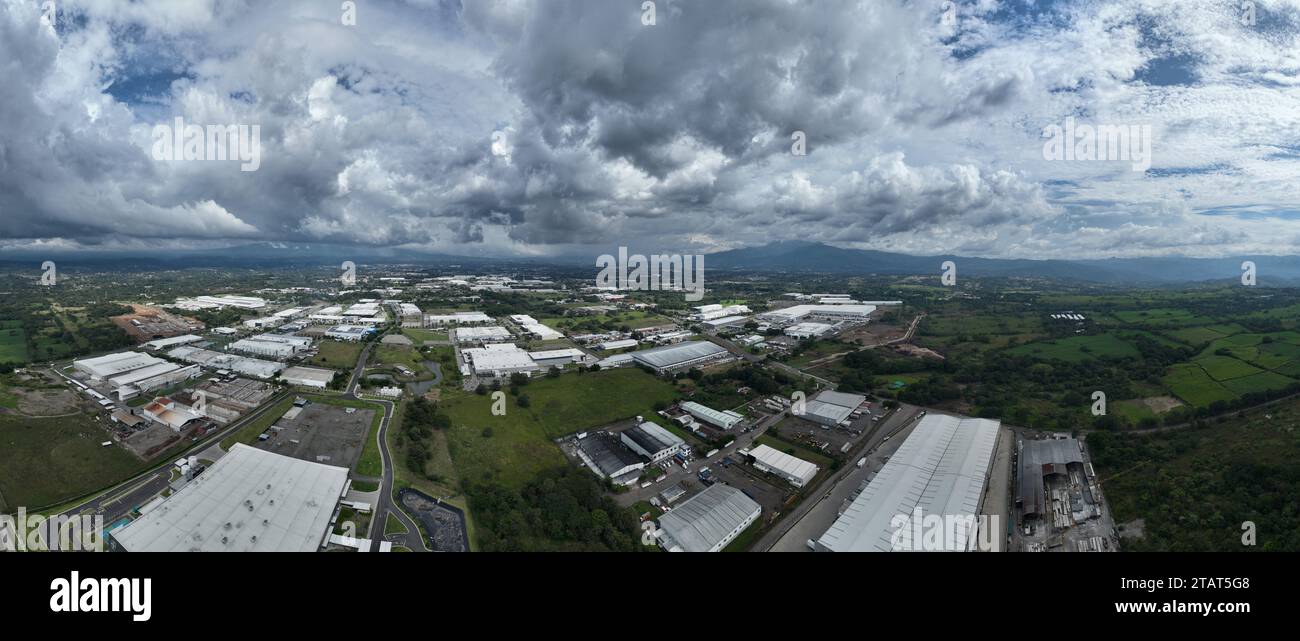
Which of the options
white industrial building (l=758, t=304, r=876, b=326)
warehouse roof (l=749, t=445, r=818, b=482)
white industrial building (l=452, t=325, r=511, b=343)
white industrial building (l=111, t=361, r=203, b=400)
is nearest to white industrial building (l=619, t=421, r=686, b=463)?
Result: warehouse roof (l=749, t=445, r=818, b=482)

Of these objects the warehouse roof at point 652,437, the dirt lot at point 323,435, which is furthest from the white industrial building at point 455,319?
the warehouse roof at point 652,437

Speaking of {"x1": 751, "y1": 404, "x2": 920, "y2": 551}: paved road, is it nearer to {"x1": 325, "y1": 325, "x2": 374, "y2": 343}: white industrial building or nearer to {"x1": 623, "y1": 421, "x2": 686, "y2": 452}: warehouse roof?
{"x1": 623, "y1": 421, "x2": 686, "y2": 452}: warehouse roof

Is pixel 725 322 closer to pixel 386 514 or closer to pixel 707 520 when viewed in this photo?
pixel 707 520

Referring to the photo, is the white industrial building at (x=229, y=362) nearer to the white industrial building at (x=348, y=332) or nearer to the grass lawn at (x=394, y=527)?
the white industrial building at (x=348, y=332)

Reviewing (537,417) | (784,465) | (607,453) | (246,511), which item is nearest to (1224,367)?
(784,465)
